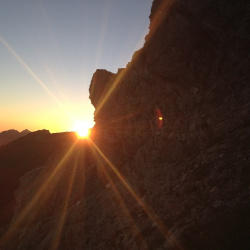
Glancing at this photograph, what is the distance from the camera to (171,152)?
68.1 feet

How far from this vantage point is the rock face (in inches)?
541

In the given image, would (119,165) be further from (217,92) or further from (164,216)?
(217,92)

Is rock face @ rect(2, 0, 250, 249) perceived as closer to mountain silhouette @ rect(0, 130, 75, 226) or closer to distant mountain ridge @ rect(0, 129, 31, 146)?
mountain silhouette @ rect(0, 130, 75, 226)

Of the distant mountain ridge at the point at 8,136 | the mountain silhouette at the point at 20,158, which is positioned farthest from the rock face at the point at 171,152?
the distant mountain ridge at the point at 8,136

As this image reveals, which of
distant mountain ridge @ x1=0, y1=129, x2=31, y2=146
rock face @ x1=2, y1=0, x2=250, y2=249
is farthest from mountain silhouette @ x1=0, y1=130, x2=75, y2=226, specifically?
distant mountain ridge @ x1=0, y1=129, x2=31, y2=146

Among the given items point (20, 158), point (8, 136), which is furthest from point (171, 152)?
point (8, 136)

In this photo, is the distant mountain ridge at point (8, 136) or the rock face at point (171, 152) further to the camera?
the distant mountain ridge at point (8, 136)

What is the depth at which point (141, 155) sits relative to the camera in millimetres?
24000

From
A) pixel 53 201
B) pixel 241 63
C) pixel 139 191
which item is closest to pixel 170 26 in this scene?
pixel 241 63

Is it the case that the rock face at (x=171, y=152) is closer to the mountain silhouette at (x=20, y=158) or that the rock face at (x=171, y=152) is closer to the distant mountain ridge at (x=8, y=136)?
the mountain silhouette at (x=20, y=158)

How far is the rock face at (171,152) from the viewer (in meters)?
13.8

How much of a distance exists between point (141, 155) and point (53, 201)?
14.7 metres

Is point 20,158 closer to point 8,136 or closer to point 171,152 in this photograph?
point 171,152

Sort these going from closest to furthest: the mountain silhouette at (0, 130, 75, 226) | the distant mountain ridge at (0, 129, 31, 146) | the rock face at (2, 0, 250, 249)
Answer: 1. the rock face at (2, 0, 250, 249)
2. the mountain silhouette at (0, 130, 75, 226)
3. the distant mountain ridge at (0, 129, 31, 146)
